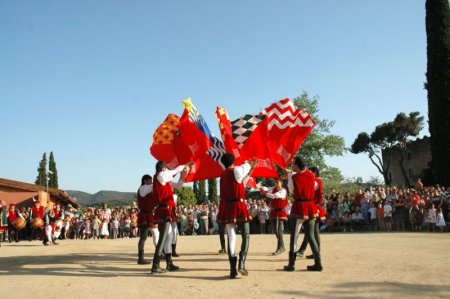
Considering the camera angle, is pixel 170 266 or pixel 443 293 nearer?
pixel 443 293

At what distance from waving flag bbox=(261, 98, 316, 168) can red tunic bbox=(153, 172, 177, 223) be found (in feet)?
11.5

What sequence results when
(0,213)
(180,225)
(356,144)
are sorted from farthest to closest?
(356,144), (180,225), (0,213)

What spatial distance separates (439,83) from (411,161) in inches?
840

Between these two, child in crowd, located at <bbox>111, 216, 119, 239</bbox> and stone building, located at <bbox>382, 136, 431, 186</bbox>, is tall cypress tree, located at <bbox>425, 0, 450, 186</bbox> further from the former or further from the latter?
child in crowd, located at <bbox>111, 216, 119, 239</bbox>

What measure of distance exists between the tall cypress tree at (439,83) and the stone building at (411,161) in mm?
13377

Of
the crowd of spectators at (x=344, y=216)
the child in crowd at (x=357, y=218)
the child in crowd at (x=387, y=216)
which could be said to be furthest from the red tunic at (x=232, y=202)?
the child in crowd at (x=357, y=218)

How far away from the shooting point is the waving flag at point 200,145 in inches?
406

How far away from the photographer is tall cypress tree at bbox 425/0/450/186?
26422 mm

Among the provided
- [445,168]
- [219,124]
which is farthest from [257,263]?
[445,168]

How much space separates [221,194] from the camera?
7.07m

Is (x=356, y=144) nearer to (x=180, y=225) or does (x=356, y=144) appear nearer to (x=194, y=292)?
(x=180, y=225)

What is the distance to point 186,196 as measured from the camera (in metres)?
65.4

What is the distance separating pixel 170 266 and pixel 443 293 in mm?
4302

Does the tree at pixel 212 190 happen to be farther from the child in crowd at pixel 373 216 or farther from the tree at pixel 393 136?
the child in crowd at pixel 373 216
